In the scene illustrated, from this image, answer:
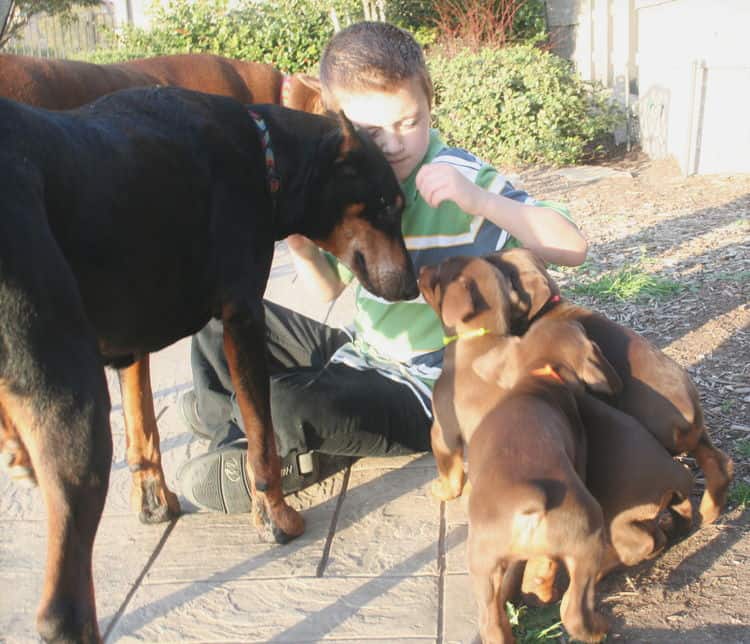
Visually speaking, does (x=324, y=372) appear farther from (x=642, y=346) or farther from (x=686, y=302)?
(x=686, y=302)

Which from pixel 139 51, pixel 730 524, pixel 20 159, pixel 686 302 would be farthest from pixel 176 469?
pixel 139 51

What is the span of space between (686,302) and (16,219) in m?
4.24

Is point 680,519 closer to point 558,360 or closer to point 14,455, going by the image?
point 558,360

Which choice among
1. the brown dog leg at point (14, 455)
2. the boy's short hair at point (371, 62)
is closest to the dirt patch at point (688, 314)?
the brown dog leg at point (14, 455)

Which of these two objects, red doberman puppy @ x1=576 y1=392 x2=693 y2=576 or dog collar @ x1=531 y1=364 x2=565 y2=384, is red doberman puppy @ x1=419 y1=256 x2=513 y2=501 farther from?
red doberman puppy @ x1=576 y1=392 x2=693 y2=576

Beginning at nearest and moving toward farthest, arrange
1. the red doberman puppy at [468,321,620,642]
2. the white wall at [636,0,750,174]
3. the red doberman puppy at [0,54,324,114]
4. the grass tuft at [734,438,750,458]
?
the red doberman puppy at [468,321,620,642]
the grass tuft at [734,438,750,458]
the red doberman puppy at [0,54,324,114]
the white wall at [636,0,750,174]

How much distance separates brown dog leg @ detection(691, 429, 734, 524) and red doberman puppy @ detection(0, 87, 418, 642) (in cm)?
116

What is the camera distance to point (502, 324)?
3039mm

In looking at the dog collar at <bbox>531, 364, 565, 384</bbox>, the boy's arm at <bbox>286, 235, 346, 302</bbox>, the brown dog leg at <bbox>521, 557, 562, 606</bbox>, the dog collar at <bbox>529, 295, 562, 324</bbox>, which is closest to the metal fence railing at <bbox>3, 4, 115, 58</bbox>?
the boy's arm at <bbox>286, 235, 346, 302</bbox>

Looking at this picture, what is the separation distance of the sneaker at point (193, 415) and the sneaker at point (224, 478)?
0.41m

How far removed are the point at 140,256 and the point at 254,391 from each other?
62 cm

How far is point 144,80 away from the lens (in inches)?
280

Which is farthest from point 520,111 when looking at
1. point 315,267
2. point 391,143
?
point 391,143

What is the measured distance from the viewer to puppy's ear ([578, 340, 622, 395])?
8.96ft
